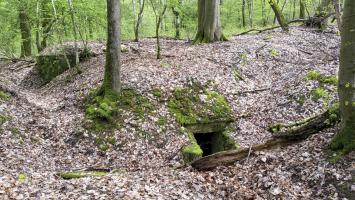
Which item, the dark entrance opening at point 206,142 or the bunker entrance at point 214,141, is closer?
the bunker entrance at point 214,141

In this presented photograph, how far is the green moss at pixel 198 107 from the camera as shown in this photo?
38.1 feet

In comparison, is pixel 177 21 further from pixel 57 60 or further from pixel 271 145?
pixel 271 145

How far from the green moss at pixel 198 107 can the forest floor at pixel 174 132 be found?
322 millimetres

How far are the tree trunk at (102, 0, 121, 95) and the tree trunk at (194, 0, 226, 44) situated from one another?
7.99m

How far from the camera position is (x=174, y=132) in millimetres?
10953

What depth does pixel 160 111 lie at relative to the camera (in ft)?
38.1

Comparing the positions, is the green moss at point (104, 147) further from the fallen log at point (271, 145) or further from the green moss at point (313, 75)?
the green moss at point (313, 75)

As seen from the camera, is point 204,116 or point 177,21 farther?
point 177,21

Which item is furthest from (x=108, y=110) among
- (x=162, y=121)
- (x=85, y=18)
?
(x=85, y=18)

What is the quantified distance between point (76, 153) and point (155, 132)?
8.28ft

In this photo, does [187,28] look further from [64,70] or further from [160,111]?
[160,111]

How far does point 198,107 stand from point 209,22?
7504 mm

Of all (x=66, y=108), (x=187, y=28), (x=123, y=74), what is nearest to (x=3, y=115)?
(x=66, y=108)

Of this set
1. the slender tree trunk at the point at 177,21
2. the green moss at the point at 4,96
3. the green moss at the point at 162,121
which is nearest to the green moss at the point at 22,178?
the green moss at the point at 162,121
